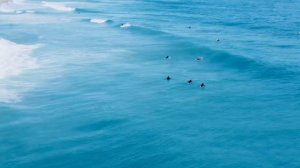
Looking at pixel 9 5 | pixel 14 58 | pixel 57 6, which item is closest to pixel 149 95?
pixel 14 58

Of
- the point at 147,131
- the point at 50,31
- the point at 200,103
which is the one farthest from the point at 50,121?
the point at 50,31

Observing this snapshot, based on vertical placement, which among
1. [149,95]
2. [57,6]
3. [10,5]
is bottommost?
[149,95]

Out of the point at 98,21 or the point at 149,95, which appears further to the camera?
the point at 98,21

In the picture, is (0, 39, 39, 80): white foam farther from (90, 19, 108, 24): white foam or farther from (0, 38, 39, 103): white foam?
(90, 19, 108, 24): white foam

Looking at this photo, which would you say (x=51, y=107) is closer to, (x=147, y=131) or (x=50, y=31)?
(x=147, y=131)

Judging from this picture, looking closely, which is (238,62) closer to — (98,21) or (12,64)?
(12,64)

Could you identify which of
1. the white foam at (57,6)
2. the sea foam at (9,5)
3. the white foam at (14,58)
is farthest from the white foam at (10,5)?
the white foam at (14,58)

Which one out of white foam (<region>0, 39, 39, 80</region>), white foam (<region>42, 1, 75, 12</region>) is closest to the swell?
white foam (<region>0, 39, 39, 80</region>)
